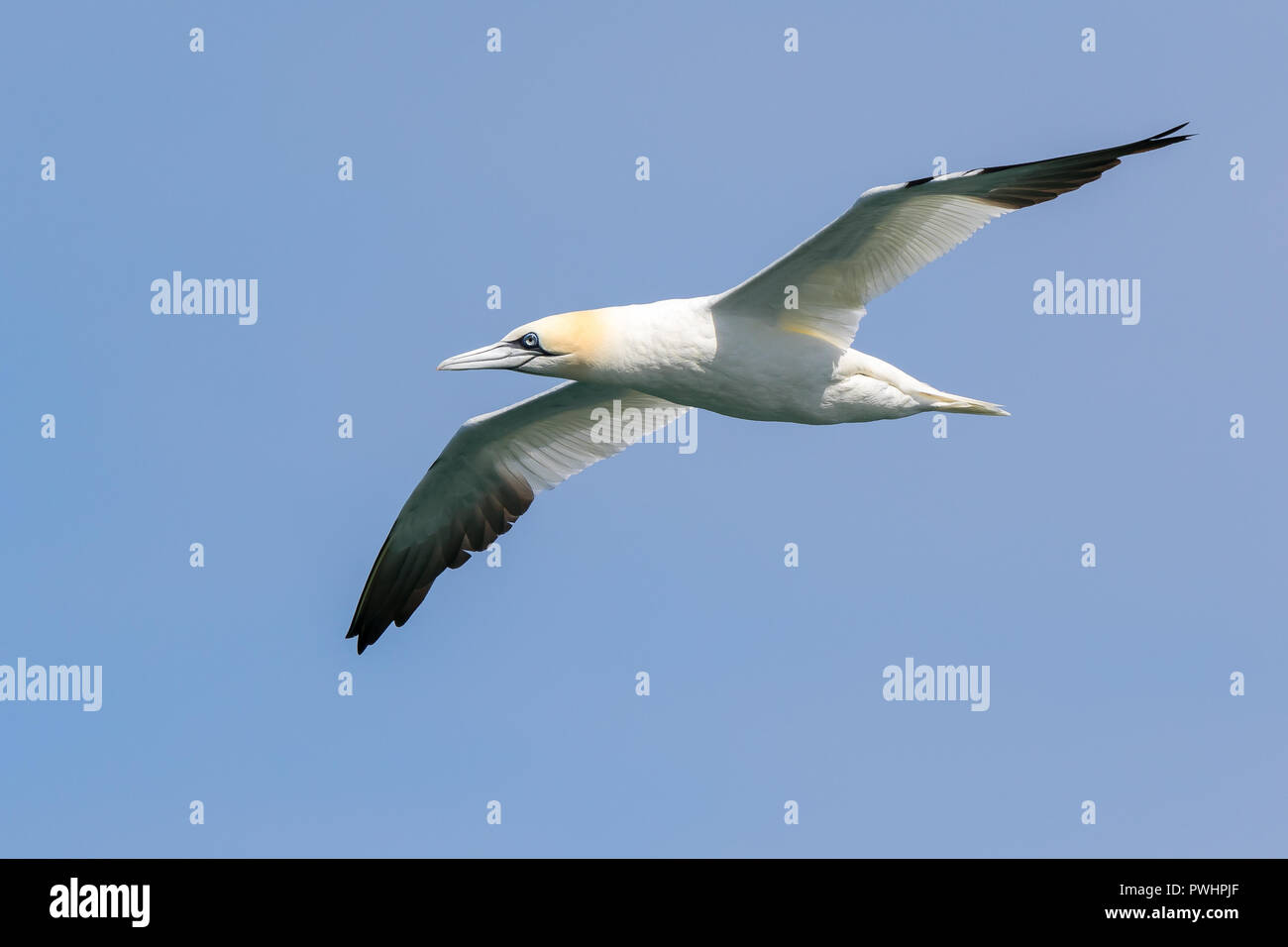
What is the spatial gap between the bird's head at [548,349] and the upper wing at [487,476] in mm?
1892

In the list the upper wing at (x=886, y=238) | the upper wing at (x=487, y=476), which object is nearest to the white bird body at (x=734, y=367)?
the upper wing at (x=886, y=238)

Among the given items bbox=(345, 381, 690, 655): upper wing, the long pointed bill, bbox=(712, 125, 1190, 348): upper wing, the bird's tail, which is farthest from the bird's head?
the bird's tail

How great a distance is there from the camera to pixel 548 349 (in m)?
14.5

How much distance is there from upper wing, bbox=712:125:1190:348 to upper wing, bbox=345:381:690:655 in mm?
2724

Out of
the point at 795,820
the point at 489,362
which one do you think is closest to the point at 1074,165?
the point at 489,362

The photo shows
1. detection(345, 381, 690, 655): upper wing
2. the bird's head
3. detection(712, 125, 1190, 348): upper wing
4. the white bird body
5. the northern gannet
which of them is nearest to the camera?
detection(712, 125, 1190, 348): upper wing

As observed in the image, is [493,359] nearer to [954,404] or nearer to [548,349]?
[548,349]

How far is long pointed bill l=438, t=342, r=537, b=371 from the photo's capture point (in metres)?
14.6

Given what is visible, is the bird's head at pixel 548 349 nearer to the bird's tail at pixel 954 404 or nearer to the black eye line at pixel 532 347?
the black eye line at pixel 532 347

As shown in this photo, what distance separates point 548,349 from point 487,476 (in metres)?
3.58

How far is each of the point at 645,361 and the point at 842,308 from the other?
1.92m

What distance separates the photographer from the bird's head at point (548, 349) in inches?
567

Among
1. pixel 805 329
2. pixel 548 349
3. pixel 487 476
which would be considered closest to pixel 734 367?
pixel 805 329

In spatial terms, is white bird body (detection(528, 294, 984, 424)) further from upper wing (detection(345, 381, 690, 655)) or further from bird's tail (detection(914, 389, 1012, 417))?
upper wing (detection(345, 381, 690, 655))
